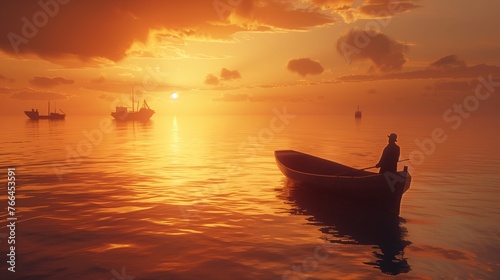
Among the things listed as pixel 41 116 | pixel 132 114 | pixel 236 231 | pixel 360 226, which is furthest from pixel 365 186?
pixel 41 116

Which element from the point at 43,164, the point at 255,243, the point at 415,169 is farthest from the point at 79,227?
the point at 415,169

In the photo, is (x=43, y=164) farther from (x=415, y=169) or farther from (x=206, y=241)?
(x=415, y=169)

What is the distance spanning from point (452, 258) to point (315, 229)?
15.1ft

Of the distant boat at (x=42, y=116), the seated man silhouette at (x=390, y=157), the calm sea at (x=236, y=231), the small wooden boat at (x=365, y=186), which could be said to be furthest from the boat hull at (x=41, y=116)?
the seated man silhouette at (x=390, y=157)

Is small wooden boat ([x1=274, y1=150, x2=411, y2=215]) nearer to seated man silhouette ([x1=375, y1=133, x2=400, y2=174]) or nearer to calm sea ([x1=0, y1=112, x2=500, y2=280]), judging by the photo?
calm sea ([x1=0, y1=112, x2=500, y2=280])

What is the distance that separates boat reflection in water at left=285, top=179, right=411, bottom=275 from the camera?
11.0 m

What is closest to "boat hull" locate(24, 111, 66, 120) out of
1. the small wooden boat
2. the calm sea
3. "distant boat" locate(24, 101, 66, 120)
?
"distant boat" locate(24, 101, 66, 120)

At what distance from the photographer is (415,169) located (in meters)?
29.3

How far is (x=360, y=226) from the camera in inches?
564

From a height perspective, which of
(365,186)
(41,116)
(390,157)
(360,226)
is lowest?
(360,226)

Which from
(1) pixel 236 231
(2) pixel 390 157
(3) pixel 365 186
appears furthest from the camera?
(2) pixel 390 157

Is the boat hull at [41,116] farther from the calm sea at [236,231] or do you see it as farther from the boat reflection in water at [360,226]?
the boat reflection in water at [360,226]

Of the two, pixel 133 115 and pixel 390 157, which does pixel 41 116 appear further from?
pixel 390 157

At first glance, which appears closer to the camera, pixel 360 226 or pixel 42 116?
pixel 360 226
